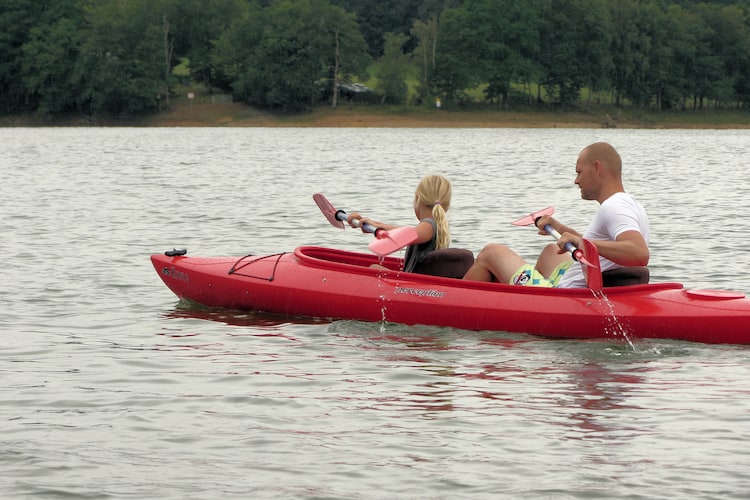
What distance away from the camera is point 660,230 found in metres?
18.7

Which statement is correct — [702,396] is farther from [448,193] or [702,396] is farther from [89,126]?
[89,126]

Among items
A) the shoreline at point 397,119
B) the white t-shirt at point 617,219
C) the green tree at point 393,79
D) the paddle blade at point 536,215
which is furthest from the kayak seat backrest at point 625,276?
the green tree at point 393,79

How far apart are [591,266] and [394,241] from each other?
1.62 metres

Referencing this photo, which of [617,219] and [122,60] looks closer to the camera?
[617,219]

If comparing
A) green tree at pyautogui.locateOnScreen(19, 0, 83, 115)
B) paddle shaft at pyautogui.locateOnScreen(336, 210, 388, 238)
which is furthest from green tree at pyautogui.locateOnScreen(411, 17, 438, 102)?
paddle shaft at pyautogui.locateOnScreen(336, 210, 388, 238)

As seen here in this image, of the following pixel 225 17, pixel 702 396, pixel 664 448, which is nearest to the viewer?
pixel 664 448

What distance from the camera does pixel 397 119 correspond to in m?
84.3

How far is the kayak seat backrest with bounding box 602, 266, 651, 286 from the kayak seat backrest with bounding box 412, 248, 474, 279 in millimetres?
1266

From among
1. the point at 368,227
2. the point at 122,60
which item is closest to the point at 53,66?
the point at 122,60

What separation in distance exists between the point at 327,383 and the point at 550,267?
2481 mm

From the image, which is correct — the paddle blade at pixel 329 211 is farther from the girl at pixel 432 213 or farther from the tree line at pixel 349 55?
the tree line at pixel 349 55

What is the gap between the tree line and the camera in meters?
89.4

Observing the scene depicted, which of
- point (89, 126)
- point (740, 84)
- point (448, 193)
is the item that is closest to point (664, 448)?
point (448, 193)

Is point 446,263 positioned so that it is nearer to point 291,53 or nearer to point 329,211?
point 329,211
